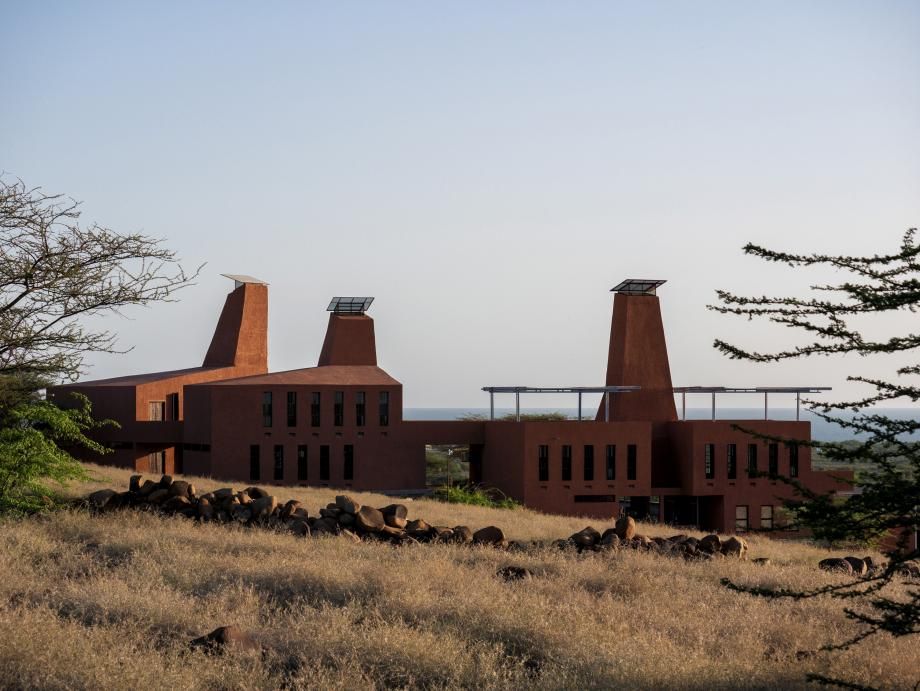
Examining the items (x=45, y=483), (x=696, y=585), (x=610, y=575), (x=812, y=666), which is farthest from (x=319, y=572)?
(x=45, y=483)

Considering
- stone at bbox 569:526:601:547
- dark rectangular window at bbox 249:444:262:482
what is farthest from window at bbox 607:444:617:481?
stone at bbox 569:526:601:547

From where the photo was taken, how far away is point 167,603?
10.4 metres

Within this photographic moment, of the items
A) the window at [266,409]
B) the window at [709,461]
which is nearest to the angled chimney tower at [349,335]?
the window at [266,409]

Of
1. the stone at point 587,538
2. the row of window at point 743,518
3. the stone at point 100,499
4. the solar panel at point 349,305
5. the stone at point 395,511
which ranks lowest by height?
the row of window at point 743,518

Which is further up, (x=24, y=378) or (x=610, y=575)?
(x=24, y=378)

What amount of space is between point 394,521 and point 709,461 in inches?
979

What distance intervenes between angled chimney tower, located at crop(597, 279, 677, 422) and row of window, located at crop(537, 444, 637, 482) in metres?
3.44

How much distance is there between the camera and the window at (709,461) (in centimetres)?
4062

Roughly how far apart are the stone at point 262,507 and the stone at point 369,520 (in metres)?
1.97

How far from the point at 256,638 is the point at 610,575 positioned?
5.60m

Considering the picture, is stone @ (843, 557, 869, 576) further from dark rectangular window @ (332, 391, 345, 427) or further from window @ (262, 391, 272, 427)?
window @ (262, 391, 272, 427)

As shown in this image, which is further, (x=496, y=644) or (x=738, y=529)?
(x=738, y=529)

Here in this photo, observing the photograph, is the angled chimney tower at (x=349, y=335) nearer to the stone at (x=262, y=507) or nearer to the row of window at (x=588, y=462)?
the row of window at (x=588, y=462)

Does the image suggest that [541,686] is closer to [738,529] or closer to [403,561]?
[403,561]
